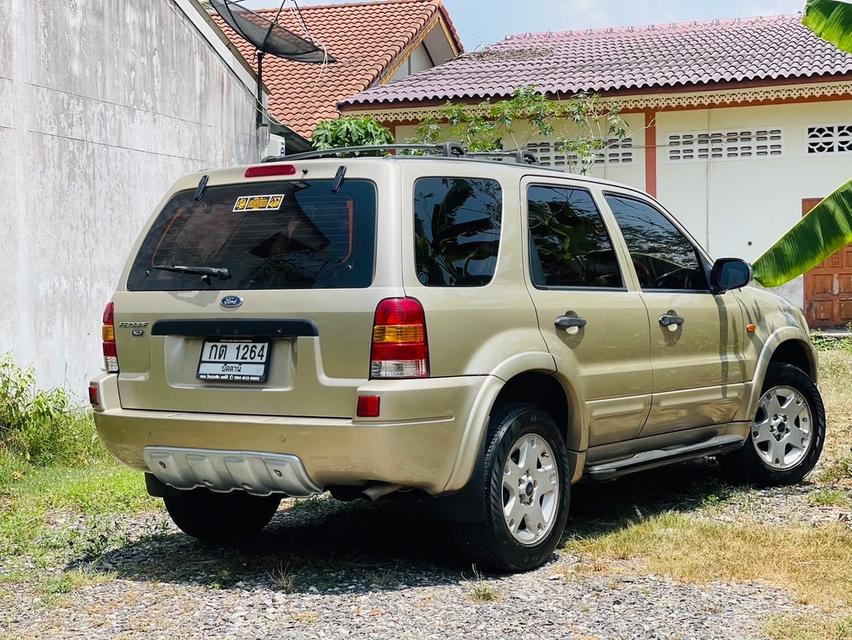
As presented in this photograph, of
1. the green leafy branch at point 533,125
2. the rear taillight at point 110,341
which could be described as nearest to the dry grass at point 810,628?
the rear taillight at point 110,341

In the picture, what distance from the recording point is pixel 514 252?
5508 millimetres

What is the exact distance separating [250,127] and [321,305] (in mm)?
8390

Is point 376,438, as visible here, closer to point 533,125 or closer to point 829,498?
point 829,498

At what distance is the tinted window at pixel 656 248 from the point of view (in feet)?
21.0

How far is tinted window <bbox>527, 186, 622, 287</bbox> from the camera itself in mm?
5727

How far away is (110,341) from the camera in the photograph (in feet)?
18.3

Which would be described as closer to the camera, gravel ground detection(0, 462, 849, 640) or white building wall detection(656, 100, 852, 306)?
gravel ground detection(0, 462, 849, 640)

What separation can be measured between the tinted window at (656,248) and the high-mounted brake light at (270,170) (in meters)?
1.90

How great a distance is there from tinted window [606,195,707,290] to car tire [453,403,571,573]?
4.24ft

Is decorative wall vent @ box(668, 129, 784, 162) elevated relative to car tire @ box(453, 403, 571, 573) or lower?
elevated

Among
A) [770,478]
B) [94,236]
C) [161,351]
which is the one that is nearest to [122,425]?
[161,351]

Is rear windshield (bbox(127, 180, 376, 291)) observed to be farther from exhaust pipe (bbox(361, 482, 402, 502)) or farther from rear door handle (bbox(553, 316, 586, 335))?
rear door handle (bbox(553, 316, 586, 335))

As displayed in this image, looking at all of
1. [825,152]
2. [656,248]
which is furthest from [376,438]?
[825,152]

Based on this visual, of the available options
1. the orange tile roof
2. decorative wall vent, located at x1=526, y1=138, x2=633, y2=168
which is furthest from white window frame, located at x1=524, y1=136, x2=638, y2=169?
the orange tile roof
